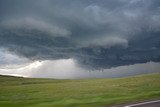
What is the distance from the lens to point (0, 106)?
4519 cm

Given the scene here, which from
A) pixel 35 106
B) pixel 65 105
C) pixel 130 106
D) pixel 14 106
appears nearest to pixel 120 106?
pixel 130 106

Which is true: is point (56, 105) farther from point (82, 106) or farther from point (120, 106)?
point (120, 106)

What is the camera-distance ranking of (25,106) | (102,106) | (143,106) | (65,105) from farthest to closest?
(25,106)
(65,105)
(102,106)
(143,106)

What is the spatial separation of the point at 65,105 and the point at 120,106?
9293 millimetres

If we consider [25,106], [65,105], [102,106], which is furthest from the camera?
[25,106]

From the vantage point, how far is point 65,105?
40781 millimetres

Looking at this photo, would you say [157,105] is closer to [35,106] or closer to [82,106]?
[82,106]

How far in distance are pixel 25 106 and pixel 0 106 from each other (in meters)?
4.58

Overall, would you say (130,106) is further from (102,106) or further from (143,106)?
(102,106)

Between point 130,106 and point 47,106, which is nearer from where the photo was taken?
point 130,106

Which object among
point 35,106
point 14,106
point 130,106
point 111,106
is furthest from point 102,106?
point 14,106

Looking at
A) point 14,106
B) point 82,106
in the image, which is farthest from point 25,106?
point 82,106

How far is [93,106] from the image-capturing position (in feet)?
123

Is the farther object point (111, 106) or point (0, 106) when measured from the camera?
point (0, 106)
